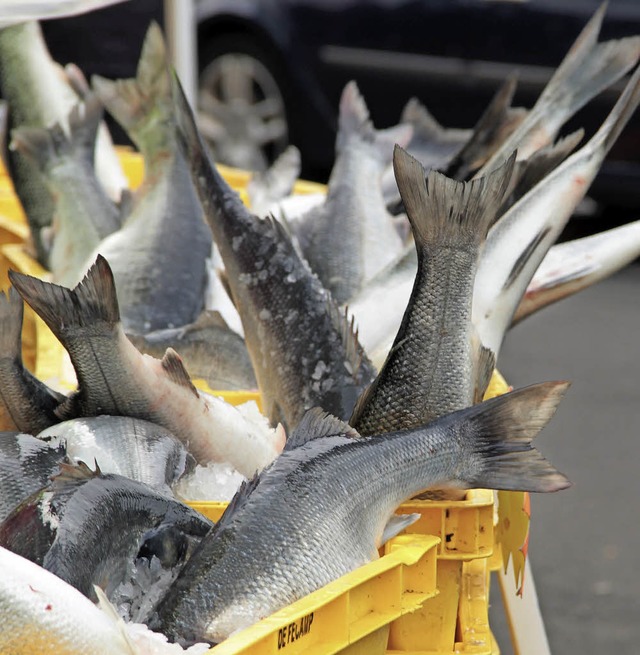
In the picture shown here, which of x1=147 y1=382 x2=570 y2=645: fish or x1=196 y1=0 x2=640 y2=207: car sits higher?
x1=196 y1=0 x2=640 y2=207: car

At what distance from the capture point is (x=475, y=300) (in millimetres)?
2709

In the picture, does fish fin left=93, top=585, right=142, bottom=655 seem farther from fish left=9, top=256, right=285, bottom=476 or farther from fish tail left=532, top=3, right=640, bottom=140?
fish tail left=532, top=3, right=640, bottom=140

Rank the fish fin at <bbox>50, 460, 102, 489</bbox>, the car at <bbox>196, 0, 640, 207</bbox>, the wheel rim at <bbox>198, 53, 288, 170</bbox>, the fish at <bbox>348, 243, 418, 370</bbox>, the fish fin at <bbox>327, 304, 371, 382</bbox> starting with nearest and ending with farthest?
1. the fish fin at <bbox>50, 460, 102, 489</bbox>
2. the fish fin at <bbox>327, 304, 371, 382</bbox>
3. the fish at <bbox>348, 243, 418, 370</bbox>
4. the car at <bbox>196, 0, 640, 207</bbox>
5. the wheel rim at <bbox>198, 53, 288, 170</bbox>

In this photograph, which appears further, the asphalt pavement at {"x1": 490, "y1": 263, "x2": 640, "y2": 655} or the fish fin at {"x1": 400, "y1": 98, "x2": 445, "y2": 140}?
the fish fin at {"x1": 400, "y1": 98, "x2": 445, "y2": 140}

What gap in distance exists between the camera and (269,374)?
8.53 feet

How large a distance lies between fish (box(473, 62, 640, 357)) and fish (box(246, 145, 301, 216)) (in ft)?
4.37

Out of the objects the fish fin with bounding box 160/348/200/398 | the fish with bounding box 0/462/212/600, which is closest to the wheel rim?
the fish fin with bounding box 160/348/200/398

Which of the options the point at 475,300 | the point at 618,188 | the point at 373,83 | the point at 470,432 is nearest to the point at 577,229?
the point at 618,188

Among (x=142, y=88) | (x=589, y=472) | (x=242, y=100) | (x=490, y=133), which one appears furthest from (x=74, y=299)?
(x=242, y=100)

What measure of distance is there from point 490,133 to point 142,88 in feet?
3.44

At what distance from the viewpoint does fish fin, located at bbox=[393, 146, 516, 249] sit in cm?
213

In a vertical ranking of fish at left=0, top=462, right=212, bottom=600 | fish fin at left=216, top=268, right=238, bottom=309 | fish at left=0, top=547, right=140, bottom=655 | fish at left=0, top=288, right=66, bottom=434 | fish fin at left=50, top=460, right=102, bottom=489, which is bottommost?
fish at left=0, top=547, right=140, bottom=655

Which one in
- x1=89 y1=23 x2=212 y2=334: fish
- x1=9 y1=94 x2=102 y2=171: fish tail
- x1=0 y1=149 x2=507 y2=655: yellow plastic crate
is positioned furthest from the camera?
x1=9 y1=94 x2=102 y2=171: fish tail

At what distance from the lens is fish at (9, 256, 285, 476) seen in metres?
2.15
